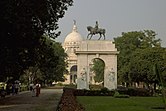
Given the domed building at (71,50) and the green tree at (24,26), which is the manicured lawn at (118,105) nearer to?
the green tree at (24,26)

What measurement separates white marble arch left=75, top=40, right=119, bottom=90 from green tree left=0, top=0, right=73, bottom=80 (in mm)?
18082

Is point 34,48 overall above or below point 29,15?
below

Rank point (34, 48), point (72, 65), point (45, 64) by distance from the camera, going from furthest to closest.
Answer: point (72, 65) → point (45, 64) → point (34, 48)

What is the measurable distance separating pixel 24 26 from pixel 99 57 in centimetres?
2520

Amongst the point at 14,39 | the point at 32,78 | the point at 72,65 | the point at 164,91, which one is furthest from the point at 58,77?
the point at 164,91

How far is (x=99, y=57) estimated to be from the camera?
151 ft

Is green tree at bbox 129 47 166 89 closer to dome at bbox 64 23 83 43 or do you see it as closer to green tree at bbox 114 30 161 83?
green tree at bbox 114 30 161 83

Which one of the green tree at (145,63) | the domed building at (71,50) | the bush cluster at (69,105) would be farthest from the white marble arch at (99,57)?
the domed building at (71,50)

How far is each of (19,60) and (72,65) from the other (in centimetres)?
10793

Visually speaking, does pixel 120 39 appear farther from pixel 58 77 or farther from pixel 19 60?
pixel 19 60

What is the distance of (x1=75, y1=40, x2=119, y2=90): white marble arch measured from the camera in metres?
45.3

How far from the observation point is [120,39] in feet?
239

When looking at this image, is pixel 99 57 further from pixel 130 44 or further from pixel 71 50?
pixel 71 50

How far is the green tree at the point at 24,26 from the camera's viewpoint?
69.9ft
